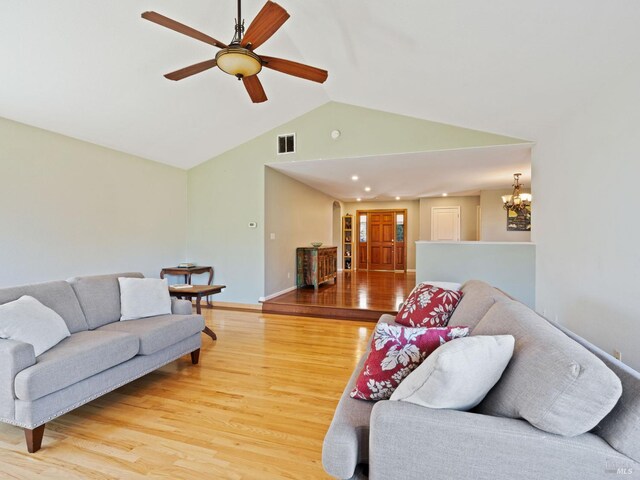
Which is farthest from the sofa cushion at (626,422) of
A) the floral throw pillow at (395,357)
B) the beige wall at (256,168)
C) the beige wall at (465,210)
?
the beige wall at (465,210)

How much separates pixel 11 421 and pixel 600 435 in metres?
2.75

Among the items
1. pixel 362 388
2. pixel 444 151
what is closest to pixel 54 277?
pixel 362 388

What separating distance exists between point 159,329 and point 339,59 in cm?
325

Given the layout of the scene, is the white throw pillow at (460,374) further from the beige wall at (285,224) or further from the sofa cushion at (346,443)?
the beige wall at (285,224)

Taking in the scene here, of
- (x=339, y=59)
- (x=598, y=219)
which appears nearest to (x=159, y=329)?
(x=339, y=59)

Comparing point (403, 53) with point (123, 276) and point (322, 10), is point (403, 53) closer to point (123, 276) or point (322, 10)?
point (322, 10)

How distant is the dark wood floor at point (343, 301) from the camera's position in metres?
4.86

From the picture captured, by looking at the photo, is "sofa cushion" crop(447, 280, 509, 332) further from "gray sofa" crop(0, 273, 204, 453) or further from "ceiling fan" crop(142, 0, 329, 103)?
"gray sofa" crop(0, 273, 204, 453)

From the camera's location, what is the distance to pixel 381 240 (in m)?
10.4

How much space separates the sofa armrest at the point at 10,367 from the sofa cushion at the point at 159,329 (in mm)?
683

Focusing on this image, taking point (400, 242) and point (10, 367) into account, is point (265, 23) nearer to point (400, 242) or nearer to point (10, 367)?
point (10, 367)

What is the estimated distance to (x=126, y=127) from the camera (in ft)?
13.7

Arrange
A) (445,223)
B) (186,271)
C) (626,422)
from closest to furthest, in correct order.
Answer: (626,422), (186,271), (445,223)

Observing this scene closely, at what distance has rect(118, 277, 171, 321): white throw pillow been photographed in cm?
298
